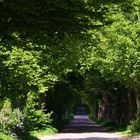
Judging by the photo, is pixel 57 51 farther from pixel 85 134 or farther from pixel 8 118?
Result: pixel 85 134

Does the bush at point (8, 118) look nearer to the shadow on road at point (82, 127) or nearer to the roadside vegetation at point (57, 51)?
the roadside vegetation at point (57, 51)

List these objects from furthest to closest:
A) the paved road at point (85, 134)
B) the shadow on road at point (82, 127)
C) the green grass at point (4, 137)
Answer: the shadow on road at point (82, 127)
the paved road at point (85, 134)
the green grass at point (4, 137)

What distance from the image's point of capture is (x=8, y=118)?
24859 mm

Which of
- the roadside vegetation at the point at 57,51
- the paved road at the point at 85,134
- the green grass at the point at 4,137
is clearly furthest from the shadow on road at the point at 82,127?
the green grass at the point at 4,137

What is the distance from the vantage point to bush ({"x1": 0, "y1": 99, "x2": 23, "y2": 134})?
23939 millimetres

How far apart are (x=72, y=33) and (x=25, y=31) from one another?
3.07ft

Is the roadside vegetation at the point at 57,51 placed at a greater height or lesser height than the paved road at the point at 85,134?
greater

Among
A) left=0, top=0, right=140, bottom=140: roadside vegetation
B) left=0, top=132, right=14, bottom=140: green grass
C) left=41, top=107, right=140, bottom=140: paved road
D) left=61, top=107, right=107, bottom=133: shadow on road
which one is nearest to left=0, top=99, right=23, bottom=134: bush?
left=0, top=0, right=140, bottom=140: roadside vegetation

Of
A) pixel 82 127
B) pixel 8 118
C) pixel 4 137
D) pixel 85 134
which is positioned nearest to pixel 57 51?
pixel 4 137

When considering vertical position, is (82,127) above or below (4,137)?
above

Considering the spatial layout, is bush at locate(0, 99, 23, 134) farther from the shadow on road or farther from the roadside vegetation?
the shadow on road

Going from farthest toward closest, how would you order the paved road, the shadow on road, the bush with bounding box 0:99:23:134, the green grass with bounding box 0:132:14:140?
the shadow on road, the paved road, the bush with bounding box 0:99:23:134, the green grass with bounding box 0:132:14:140

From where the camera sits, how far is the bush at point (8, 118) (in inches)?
942

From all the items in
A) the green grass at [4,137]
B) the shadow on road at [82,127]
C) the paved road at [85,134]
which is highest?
the shadow on road at [82,127]
